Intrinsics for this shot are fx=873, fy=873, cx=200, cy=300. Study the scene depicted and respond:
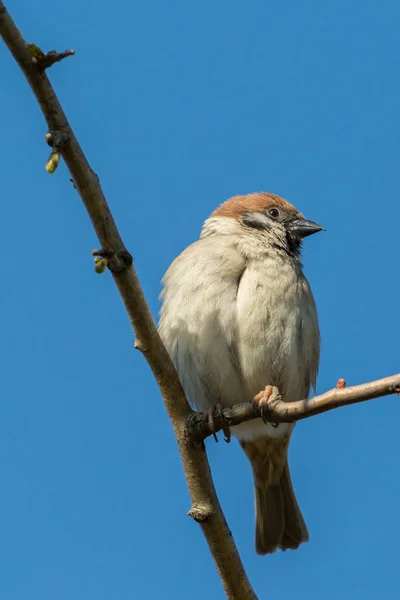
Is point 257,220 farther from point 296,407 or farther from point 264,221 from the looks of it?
point 296,407

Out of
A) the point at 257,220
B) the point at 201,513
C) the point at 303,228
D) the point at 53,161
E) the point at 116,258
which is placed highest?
the point at 257,220

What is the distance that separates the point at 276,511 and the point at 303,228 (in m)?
2.09

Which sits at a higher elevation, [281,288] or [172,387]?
[281,288]

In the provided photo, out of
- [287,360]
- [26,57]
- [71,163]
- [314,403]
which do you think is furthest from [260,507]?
[26,57]

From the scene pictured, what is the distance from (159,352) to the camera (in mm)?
3930

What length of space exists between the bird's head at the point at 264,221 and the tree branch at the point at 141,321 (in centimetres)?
208

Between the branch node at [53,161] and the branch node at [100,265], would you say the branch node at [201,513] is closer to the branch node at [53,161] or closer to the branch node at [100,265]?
the branch node at [100,265]

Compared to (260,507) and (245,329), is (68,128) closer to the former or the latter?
(245,329)

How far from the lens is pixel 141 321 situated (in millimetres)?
3801

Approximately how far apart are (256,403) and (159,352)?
51cm

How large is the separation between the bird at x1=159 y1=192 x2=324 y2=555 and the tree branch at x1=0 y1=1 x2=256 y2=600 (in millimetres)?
1181

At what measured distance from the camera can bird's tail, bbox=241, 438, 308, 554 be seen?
644 centimetres

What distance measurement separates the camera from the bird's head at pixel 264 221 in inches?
239

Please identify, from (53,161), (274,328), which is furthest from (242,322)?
(53,161)
